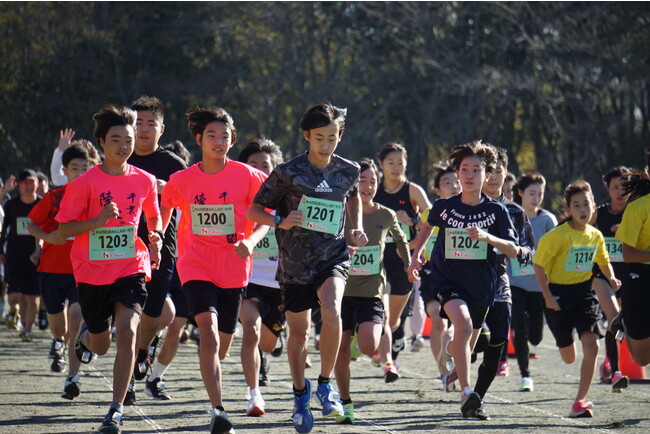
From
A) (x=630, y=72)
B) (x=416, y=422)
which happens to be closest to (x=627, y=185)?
(x=416, y=422)

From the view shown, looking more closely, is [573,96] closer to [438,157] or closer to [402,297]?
[438,157]

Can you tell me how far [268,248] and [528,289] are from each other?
2677 mm

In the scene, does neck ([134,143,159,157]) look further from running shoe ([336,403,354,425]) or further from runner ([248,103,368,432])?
running shoe ([336,403,354,425])

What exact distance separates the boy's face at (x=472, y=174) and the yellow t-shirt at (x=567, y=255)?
4.02 feet

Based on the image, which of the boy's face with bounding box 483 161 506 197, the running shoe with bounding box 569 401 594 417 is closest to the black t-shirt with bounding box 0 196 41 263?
the boy's face with bounding box 483 161 506 197

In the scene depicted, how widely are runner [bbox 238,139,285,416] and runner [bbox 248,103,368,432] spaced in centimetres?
24

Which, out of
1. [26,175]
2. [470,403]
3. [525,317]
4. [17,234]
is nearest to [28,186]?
[26,175]

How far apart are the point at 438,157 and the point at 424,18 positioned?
5.73 meters

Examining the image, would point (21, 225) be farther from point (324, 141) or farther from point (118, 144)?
point (324, 141)

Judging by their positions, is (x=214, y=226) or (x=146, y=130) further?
(x=146, y=130)

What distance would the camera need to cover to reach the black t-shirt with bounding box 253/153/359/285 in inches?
272

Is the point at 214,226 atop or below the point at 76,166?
below

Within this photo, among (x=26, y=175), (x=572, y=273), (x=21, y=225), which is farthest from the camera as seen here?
(x=21, y=225)

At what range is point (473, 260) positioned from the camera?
7.88m
